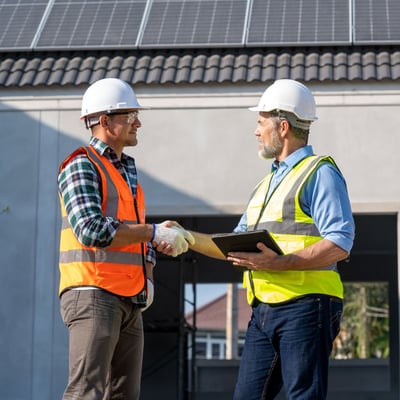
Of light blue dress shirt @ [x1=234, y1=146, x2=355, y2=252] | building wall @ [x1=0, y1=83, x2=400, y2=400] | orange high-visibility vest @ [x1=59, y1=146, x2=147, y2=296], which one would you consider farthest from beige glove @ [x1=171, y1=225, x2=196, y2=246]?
building wall @ [x1=0, y1=83, x2=400, y2=400]

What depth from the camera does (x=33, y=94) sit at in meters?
11.8

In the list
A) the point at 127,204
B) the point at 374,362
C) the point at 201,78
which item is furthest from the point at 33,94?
the point at 374,362

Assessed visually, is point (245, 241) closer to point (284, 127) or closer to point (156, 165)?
point (284, 127)

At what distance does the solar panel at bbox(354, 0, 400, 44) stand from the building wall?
495 millimetres

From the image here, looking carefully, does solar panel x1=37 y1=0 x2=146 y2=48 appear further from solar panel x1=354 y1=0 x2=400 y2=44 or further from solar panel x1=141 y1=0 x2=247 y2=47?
solar panel x1=354 y1=0 x2=400 y2=44

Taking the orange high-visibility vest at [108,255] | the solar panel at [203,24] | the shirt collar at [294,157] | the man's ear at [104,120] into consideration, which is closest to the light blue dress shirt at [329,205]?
the shirt collar at [294,157]

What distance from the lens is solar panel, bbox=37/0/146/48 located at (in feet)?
38.5

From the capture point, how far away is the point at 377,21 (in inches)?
457

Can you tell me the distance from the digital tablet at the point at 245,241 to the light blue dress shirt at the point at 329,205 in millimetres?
250

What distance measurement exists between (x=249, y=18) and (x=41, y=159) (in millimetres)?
2640

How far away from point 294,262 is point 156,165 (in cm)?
656

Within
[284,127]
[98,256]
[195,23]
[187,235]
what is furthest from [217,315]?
[98,256]

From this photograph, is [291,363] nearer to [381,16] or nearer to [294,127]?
[294,127]

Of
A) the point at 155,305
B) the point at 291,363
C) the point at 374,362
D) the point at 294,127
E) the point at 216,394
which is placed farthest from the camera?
the point at 374,362
